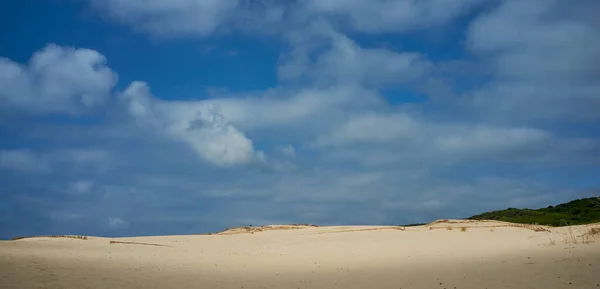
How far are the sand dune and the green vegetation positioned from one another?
19.2 meters

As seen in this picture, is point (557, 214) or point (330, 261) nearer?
point (330, 261)

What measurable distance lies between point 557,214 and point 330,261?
4137 centimetres

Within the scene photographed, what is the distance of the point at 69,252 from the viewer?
28.4 metres

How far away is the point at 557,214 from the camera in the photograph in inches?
2254

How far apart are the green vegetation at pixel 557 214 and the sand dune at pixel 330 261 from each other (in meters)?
19.2

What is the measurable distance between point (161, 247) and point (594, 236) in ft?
83.2

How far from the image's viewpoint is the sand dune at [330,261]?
1869cm

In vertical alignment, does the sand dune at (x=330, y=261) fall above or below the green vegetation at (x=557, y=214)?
below

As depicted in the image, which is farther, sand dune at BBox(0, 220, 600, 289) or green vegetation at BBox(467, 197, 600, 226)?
green vegetation at BBox(467, 197, 600, 226)

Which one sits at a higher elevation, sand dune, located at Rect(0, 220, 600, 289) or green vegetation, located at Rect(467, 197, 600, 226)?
green vegetation, located at Rect(467, 197, 600, 226)

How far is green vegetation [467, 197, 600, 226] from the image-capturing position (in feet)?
172

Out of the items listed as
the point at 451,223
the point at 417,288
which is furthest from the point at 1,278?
the point at 451,223

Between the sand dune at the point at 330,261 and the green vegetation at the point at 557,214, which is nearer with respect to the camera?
the sand dune at the point at 330,261

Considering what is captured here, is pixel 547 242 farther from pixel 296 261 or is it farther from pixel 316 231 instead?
pixel 316 231
